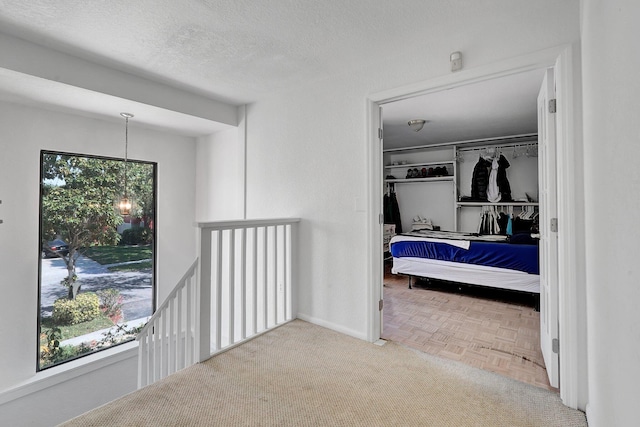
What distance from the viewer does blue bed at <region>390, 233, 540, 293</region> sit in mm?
3479

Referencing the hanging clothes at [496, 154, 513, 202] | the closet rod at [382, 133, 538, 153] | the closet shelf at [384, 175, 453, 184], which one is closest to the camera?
the closet rod at [382, 133, 538, 153]

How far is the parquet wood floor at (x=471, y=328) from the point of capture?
7.31ft

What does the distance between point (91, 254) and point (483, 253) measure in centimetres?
466

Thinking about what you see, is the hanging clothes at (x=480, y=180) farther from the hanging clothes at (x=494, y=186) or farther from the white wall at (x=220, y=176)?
the white wall at (x=220, y=176)

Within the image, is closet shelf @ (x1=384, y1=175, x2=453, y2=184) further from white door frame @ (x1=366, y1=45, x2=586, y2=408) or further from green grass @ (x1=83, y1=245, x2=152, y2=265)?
green grass @ (x1=83, y1=245, x2=152, y2=265)

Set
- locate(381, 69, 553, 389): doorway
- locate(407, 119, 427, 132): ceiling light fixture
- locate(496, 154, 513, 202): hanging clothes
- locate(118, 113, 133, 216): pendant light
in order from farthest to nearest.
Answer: locate(496, 154, 513, 202): hanging clothes < locate(407, 119, 427, 132): ceiling light fixture < locate(118, 113, 133, 216): pendant light < locate(381, 69, 553, 389): doorway

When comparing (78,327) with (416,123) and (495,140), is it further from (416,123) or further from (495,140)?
(495,140)

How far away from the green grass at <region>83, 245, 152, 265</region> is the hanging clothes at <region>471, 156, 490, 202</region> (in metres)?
5.34

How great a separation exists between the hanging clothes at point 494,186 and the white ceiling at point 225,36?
246cm

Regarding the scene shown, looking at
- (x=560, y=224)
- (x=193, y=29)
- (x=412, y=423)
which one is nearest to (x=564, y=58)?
(x=560, y=224)

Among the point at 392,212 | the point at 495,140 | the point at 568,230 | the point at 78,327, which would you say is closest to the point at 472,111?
the point at 495,140

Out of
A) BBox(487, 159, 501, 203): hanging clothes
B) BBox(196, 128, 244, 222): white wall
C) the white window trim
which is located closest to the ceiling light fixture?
BBox(487, 159, 501, 203): hanging clothes

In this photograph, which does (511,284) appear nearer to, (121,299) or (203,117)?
(203,117)

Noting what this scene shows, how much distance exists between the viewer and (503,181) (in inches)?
208
